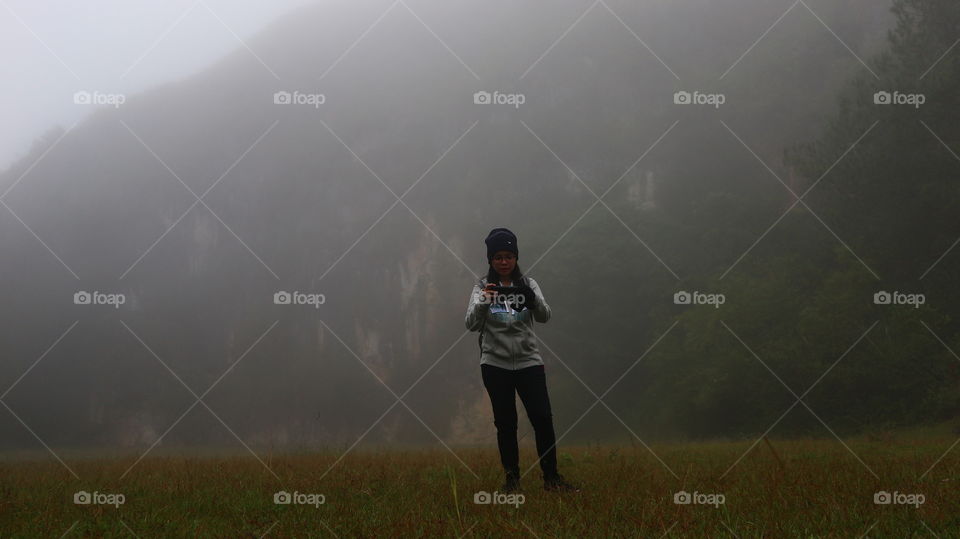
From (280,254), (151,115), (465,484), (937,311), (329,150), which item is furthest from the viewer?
(151,115)

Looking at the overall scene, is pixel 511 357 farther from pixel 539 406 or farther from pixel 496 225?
pixel 496 225

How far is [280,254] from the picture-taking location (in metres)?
67.8

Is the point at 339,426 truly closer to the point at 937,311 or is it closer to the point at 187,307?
the point at 187,307

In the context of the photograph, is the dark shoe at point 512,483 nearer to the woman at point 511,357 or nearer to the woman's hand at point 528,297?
the woman at point 511,357

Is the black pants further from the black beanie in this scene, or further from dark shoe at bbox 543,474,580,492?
the black beanie

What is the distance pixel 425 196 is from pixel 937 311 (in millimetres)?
45065

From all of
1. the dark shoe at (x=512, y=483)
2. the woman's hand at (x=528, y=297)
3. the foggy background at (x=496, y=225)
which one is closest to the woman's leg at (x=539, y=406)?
the dark shoe at (x=512, y=483)

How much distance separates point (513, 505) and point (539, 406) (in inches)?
48.4

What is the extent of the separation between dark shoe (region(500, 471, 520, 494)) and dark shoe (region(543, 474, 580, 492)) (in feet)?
0.81

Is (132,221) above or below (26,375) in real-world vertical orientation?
above

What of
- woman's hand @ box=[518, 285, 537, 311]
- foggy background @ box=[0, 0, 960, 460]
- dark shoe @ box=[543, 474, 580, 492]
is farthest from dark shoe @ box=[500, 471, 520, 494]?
foggy background @ box=[0, 0, 960, 460]

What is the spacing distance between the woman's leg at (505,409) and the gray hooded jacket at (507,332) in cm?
9

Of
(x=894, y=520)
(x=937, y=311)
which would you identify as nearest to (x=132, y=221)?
(x=937, y=311)

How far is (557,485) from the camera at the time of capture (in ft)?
19.9
